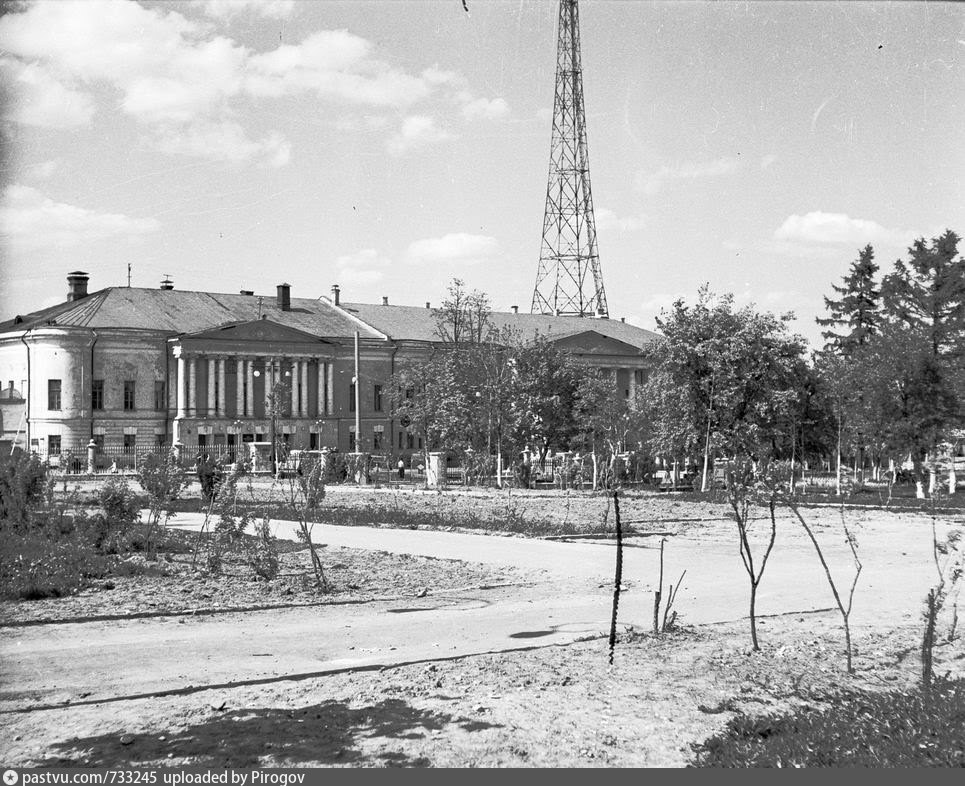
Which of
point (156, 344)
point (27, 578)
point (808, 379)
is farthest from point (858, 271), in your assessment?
point (27, 578)

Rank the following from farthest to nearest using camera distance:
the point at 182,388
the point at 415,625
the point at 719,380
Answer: the point at 182,388 < the point at 719,380 < the point at 415,625

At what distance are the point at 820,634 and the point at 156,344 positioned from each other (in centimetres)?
5847

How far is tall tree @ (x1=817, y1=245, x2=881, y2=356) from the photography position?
193 ft

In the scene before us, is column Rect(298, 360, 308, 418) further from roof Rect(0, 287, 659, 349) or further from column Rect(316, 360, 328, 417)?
roof Rect(0, 287, 659, 349)

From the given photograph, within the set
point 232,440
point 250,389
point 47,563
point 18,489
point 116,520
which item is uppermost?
point 250,389

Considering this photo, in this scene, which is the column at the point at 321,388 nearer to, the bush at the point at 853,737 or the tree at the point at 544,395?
the tree at the point at 544,395

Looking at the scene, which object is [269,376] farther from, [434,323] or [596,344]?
[596,344]

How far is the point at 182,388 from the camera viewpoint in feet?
205

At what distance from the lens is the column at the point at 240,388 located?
2527 inches

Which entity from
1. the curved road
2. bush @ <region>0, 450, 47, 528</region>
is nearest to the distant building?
bush @ <region>0, 450, 47, 528</region>

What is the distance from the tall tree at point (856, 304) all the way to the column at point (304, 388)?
34.0 metres

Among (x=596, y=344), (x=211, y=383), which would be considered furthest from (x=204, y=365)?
(x=596, y=344)

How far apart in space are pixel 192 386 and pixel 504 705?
194 ft

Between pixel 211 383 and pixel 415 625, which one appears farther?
pixel 211 383
